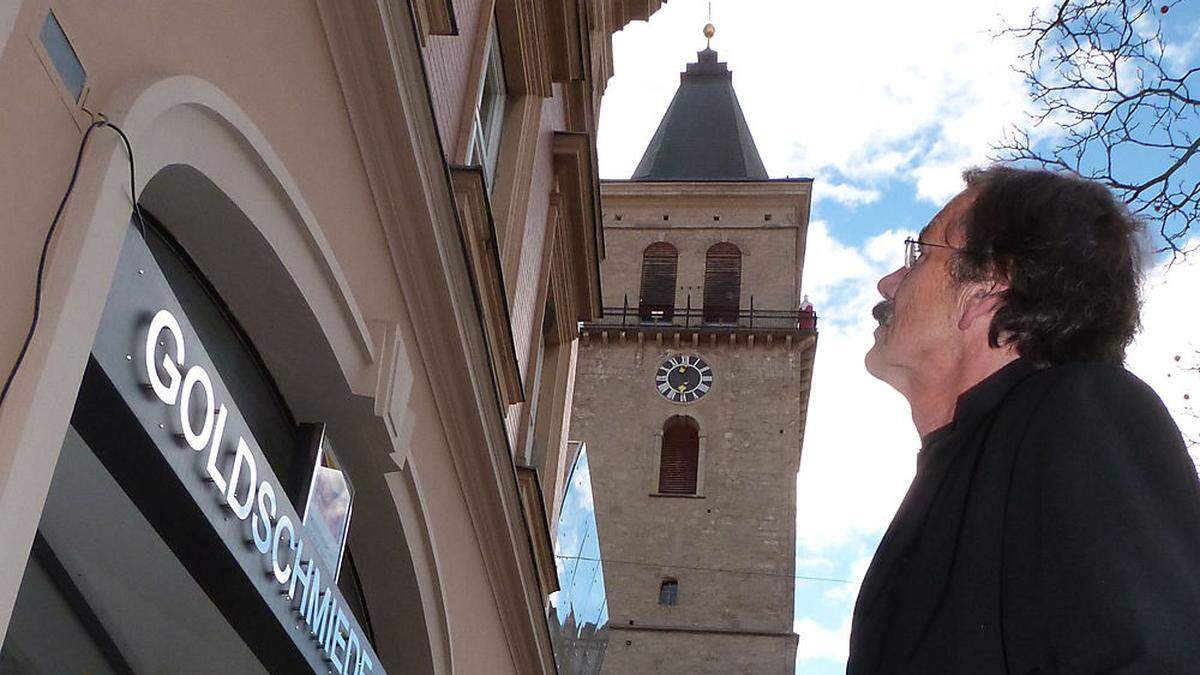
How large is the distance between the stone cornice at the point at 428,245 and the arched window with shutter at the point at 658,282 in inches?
1550

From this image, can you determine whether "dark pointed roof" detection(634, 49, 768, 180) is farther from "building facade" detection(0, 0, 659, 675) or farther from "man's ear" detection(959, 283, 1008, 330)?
"man's ear" detection(959, 283, 1008, 330)

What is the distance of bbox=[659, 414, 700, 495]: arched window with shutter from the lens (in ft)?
148

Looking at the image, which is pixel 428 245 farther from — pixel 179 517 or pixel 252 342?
pixel 179 517

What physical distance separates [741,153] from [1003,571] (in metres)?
51.6

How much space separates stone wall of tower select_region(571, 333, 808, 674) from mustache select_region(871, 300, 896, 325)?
39.3m

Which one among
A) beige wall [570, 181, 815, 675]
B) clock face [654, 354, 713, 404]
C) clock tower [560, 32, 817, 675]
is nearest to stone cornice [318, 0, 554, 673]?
clock tower [560, 32, 817, 675]

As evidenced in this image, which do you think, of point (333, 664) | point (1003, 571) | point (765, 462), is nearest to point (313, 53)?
point (333, 664)

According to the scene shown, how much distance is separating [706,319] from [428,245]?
42019mm

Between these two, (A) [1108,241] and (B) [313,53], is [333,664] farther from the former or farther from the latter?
(A) [1108,241]

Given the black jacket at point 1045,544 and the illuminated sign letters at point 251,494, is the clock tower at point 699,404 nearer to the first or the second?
the illuminated sign letters at point 251,494

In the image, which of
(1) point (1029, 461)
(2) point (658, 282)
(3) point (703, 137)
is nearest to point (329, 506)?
(1) point (1029, 461)

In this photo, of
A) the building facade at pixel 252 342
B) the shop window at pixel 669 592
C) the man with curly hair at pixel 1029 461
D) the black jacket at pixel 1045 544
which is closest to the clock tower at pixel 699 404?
the shop window at pixel 669 592

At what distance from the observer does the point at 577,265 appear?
13711mm

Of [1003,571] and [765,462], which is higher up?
[765,462]
